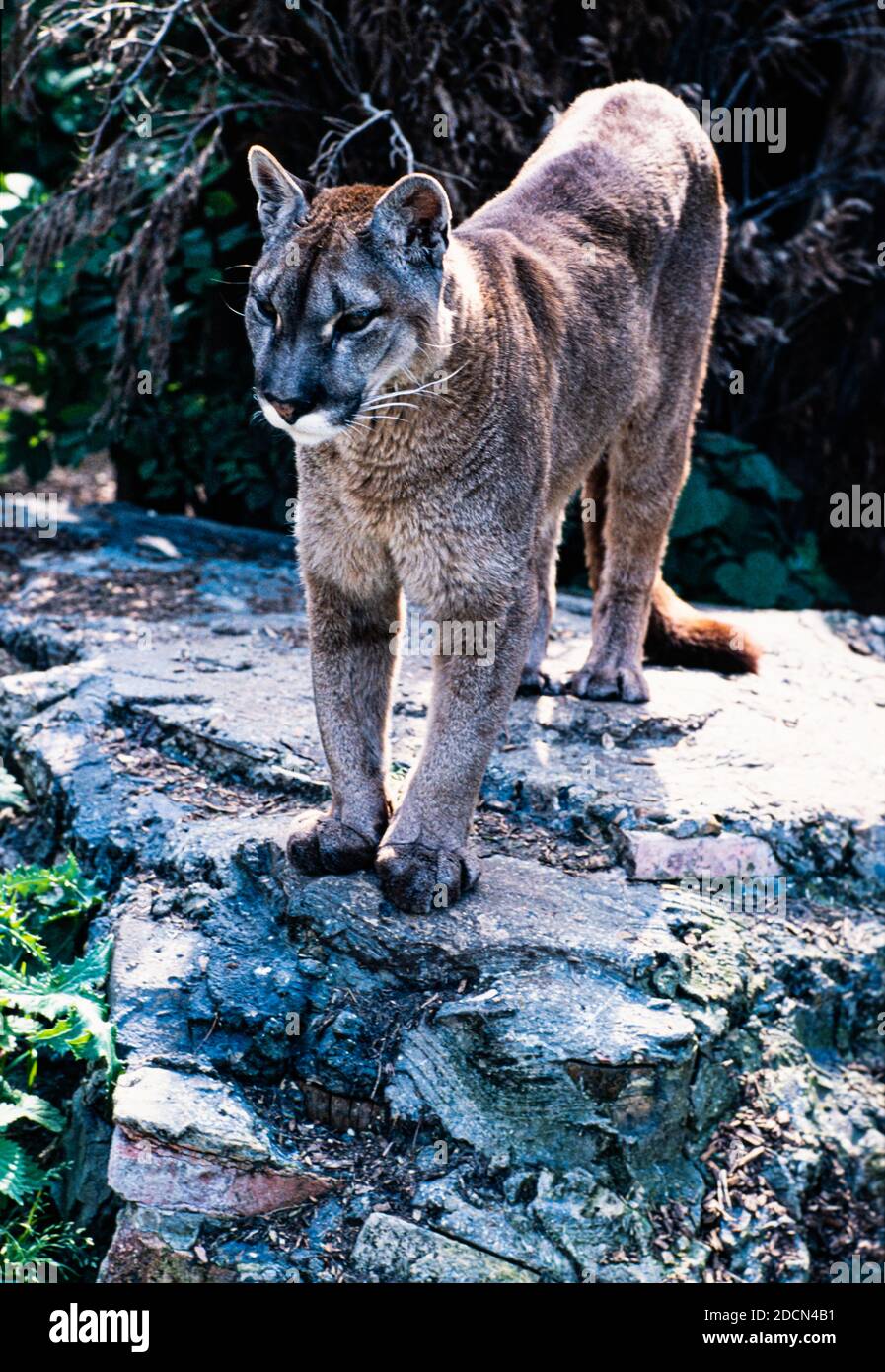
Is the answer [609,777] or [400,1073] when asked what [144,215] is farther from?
[400,1073]

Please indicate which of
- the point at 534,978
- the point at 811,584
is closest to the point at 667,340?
the point at 534,978

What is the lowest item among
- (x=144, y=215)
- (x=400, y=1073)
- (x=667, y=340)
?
(x=400, y=1073)

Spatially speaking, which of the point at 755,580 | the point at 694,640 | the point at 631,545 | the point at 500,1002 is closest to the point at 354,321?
the point at 500,1002

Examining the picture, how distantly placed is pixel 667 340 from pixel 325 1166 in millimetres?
3160

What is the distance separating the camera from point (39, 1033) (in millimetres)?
3965

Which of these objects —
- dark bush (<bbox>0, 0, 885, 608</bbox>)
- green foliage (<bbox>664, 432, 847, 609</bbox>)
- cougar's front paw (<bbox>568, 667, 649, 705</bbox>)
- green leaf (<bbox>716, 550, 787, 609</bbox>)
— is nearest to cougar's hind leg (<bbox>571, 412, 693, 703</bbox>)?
cougar's front paw (<bbox>568, 667, 649, 705</bbox>)

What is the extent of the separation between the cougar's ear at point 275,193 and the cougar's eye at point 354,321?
1.20ft

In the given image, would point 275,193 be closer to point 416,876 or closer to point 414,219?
point 414,219

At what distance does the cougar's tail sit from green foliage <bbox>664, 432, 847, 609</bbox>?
1.83m

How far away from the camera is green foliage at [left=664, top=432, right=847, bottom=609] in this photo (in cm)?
783

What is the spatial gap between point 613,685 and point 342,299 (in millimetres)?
2092

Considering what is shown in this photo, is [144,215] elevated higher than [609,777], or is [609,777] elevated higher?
[144,215]

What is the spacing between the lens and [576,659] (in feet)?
20.0
